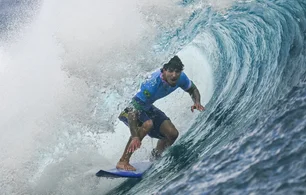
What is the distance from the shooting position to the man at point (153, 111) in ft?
18.9

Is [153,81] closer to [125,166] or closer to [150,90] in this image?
[150,90]

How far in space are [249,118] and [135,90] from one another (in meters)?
1.98

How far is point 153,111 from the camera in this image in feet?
20.5

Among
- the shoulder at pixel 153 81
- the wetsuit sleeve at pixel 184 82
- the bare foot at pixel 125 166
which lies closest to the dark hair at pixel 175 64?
the shoulder at pixel 153 81

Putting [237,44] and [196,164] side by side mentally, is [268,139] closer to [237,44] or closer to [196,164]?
[196,164]

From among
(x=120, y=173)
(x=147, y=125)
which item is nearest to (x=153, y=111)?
(x=147, y=125)

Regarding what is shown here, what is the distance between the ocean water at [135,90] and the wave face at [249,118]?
0.02 metres

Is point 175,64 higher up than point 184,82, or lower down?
higher up

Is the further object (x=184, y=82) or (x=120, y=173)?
(x=184, y=82)

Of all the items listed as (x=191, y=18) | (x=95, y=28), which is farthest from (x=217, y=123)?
(x=95, y=28)

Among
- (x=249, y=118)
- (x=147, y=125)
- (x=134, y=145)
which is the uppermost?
(x=147, y=125)

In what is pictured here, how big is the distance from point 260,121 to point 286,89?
0.49 m

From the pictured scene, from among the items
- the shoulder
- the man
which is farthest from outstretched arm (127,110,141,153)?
the shoulder

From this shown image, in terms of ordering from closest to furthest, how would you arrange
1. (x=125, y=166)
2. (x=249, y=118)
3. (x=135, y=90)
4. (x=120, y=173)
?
(x=249, y=118) < (x=120, y=173) < (x=125, y=166) < (x=135, y=90)
